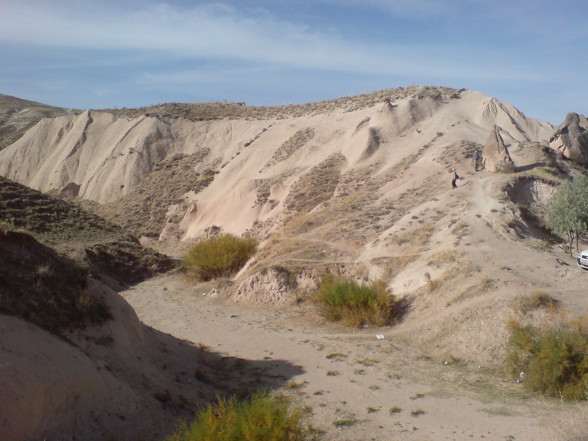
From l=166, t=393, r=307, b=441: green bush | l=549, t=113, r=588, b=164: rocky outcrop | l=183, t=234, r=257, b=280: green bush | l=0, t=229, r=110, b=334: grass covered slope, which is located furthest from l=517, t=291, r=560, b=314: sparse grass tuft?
l=549, t=113, r=588, b=164: rocky outcrop

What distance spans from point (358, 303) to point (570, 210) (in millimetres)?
9238

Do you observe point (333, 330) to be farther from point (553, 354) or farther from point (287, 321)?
point (553, 354)

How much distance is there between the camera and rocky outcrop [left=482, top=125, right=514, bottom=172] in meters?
23.8

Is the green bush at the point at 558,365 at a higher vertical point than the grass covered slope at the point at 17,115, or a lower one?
lower

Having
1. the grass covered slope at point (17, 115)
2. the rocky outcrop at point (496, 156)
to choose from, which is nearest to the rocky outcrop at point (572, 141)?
the rocky outcrop at point (496, 156)

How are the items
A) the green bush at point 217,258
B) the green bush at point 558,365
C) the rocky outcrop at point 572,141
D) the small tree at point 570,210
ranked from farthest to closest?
the rocky outcrop at point 572,141 < the green bush at point 217,258 < the small tree at point 570,210 < the green bush at point 558,365

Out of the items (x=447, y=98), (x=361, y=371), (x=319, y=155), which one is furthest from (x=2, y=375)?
(x=447, y=98)

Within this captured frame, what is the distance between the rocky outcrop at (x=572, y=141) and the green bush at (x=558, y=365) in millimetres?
21488

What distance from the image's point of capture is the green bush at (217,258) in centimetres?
2188

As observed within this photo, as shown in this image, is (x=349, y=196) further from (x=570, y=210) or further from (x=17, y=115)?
(x=17, y=115)

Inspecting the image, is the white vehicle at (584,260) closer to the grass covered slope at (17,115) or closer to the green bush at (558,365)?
the green bush at (558,365)

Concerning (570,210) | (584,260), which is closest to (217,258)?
(584,260)

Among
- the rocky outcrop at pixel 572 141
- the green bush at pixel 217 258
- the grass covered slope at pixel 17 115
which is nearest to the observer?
the green bush at pixel 217 258

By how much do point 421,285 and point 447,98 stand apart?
2332cm
